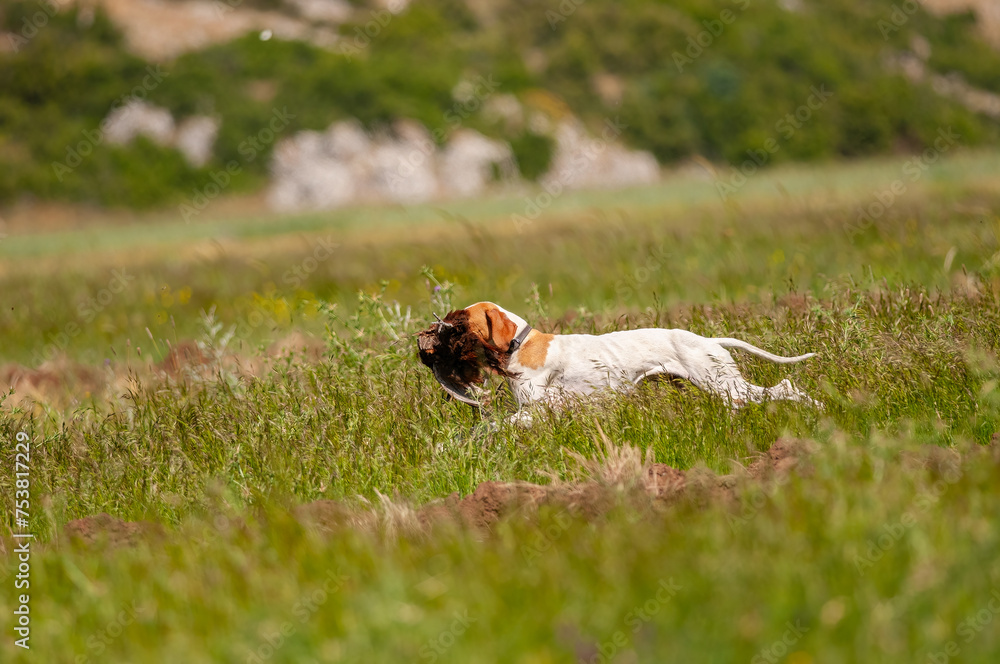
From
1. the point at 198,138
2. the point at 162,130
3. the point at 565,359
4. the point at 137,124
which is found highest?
the point at 565,359

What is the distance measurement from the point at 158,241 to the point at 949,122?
4999 cm

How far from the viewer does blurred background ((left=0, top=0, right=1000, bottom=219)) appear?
42.6 meters

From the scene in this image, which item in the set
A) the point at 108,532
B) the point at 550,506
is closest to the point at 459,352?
the point at 550,506

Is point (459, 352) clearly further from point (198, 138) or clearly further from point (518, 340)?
point (198, 138)

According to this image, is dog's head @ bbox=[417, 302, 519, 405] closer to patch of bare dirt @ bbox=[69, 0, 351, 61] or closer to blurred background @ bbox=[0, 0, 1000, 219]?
blurred background @ bbox=[0, 0, 1000, 219]

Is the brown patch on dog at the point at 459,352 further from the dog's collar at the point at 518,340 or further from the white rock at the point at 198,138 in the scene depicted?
the white rock at the point at 198,138

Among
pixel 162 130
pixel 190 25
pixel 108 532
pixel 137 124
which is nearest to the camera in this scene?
pixel 108 532

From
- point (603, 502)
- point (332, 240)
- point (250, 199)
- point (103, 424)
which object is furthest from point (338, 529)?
point (250, 199)

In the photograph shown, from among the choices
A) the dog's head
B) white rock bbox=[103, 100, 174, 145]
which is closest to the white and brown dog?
the dog's head

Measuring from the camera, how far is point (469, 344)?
4.34 meters

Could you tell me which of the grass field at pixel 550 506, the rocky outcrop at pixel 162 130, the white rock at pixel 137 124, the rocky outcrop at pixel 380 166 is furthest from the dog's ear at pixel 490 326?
the white rock at pixel 137 124

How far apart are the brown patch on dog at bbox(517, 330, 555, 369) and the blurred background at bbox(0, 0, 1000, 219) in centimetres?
3344

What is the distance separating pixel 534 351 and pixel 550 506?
1237mm

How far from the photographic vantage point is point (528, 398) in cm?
433
